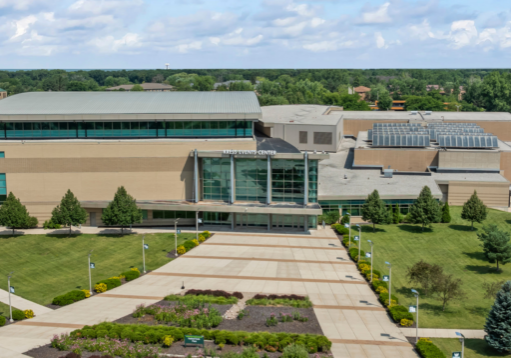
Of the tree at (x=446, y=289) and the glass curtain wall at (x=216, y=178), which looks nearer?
the tree at (x=446, y=289)

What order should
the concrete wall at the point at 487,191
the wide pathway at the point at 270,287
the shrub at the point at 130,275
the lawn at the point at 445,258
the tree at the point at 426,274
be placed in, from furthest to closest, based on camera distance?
the concrete wall at the point at 487,191 < the shrub at the point at 130,275 < the tree at the point at 426,274 < the lawn at the point at 445,258 < the wide pathway at the point at 270,287

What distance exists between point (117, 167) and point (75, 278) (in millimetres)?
21016

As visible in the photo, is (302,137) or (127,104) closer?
(127,104)

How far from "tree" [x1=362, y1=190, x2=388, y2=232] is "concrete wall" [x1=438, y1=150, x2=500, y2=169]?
2058 centimetres

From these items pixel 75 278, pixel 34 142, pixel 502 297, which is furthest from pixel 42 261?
pixel 502 297

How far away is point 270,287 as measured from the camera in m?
52.5

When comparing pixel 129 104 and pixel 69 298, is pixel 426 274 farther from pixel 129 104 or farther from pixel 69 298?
pixel 129 104

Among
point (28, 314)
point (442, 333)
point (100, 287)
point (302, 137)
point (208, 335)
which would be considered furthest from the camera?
point (302, 137)

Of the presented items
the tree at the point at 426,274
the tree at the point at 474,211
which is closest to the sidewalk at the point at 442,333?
the tree at the point at 426,274

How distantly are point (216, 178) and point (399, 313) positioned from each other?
34.4m

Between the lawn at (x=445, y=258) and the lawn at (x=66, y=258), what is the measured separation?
23.3m

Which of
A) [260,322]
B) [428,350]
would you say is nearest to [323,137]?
[260,322]

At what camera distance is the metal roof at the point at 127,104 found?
244ft

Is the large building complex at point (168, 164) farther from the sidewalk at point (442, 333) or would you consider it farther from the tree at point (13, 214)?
the sidewalk at point (442, 333)
